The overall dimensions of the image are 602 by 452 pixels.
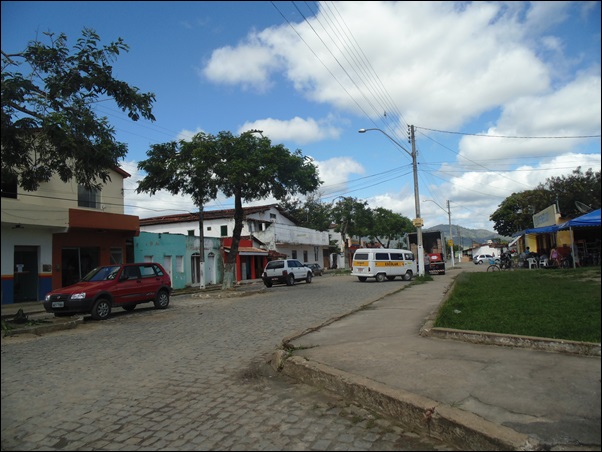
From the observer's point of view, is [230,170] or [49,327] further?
[230,170]

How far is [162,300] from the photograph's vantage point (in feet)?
51.1

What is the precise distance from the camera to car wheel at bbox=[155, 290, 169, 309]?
606 inches

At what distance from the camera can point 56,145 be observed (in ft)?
27.4

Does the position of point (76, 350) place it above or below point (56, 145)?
below

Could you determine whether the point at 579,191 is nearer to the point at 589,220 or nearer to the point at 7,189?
the point at 589,220

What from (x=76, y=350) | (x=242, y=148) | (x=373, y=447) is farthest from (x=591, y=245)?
(x=242, y=148)

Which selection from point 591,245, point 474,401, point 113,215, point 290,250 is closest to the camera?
point 591,245

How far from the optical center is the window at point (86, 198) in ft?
74.4

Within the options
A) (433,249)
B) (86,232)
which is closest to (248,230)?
(433,249)

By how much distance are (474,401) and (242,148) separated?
16.8 m

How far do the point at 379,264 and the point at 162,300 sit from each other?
51.0 ft

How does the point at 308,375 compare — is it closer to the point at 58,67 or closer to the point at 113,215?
the point at 58,67

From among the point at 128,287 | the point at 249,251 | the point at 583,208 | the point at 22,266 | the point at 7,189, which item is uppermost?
the point at 7,189

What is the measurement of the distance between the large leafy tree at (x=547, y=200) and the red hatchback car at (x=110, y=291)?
1073 centimetres
